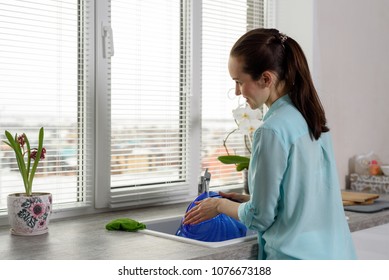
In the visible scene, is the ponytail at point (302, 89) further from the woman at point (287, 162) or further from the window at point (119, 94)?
the window at point (119, 94)

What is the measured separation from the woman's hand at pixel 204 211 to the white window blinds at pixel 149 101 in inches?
22.3

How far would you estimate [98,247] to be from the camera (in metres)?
1.68

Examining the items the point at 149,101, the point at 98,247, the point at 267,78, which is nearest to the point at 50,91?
the point at 149,101

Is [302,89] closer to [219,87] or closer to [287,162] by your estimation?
[287,162]

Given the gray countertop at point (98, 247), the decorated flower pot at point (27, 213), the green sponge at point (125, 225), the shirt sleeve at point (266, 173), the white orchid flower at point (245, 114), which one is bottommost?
the gray countertop at point (98, 247)

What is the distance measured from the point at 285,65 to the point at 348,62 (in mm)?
1567

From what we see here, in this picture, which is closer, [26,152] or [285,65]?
[285,65]

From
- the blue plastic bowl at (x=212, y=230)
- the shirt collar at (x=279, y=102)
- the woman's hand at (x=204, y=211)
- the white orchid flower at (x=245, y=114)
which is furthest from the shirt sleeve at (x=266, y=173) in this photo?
the white orchid flower at (x=245, y=114)

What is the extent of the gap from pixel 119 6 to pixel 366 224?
1.27m

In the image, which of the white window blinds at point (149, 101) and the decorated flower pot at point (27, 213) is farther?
the white window blinds at point (149, 101)

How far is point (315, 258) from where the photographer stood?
1.61 meters

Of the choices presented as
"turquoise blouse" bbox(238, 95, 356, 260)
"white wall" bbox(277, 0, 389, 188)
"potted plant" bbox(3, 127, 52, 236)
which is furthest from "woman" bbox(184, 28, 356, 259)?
"white wall" bbox(277, 0, 389, 188)

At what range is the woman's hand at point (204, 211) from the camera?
1.80 m

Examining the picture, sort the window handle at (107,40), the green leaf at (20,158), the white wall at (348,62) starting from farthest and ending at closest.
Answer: the white wall at (348,62) < the window handle at (107,40) < the green leaf at (20,158)
